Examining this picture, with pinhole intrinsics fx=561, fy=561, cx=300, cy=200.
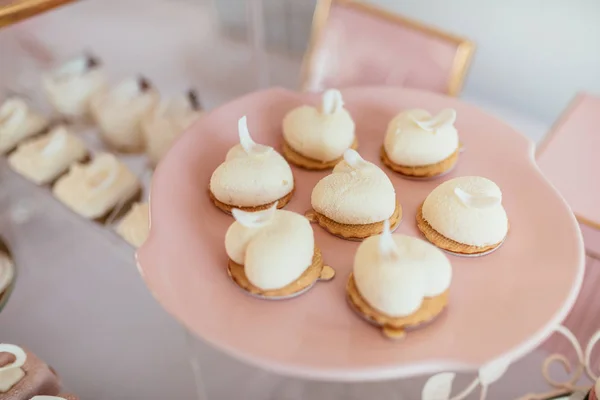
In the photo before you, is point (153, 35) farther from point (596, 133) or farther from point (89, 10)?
point (596, 133)

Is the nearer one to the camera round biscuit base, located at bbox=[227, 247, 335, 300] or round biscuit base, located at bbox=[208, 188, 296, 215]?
round biscuit base, located at bbox=[227, 247, 335, 300]

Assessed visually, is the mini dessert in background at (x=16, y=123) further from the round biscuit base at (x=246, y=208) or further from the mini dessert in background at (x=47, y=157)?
the round biscuit base at (x=246, y=208)

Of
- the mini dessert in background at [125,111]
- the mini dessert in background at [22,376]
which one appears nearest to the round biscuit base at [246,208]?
the mini dessert in background at [22,376]

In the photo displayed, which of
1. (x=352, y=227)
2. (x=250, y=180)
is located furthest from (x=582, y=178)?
(x=250, y=180)

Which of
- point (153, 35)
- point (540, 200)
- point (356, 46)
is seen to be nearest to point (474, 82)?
point (356, 46)

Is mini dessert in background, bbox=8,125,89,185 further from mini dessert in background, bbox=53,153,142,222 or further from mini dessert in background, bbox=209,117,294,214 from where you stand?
mini dessert in background, bbox=209,117,294,214

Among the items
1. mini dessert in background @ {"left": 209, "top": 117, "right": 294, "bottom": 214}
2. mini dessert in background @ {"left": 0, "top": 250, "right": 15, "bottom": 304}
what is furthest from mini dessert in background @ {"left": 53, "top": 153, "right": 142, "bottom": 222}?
mini dessert in background @ {"left": 209, "top": 117, "right": 294, "bottom": 214}

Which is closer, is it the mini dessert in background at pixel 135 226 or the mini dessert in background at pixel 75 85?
the mini dessert in background at pixel 135 226
